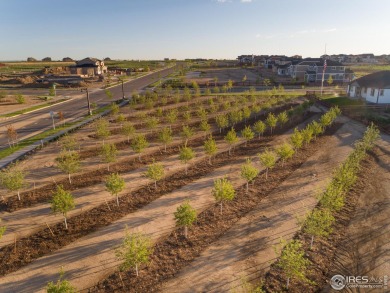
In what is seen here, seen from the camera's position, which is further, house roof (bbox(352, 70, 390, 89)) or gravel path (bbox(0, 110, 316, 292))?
house roof (bbox(352, 70, 390, 89))

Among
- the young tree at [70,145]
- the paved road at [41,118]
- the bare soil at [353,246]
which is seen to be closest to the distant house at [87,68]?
→ the paved road at [41,118]

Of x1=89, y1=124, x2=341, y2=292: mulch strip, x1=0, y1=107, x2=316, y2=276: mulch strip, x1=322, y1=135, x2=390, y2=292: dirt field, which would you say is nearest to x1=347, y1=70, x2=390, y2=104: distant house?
x1=322, y1=135, x2=390, y2=292: dirt field

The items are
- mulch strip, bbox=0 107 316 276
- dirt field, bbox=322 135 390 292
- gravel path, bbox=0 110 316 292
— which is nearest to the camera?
gravel path, bbox=0 110 316 292

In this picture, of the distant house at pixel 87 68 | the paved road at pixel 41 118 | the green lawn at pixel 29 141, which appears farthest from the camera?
the distant house at pixel 87 68

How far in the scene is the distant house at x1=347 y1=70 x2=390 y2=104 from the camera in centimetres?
5583

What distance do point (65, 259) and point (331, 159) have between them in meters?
27.6

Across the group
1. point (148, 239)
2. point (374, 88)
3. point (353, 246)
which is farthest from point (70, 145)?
point (374, 88)

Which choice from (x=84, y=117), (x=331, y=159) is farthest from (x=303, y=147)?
(x=84, y=117)

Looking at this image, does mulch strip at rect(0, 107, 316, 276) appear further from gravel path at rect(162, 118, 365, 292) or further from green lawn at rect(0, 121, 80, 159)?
green lawn at rect(0, 121, 80, 159)

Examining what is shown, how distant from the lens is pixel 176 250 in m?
16.5

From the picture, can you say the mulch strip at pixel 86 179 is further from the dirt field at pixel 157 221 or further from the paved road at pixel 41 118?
the paved road at pixel 41 118

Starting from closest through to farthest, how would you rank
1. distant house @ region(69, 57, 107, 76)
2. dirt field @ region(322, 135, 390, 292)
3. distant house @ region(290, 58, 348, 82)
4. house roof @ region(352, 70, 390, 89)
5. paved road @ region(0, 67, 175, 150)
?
dirt field @ region(322, 135, 390, 292), paved road @ region(0, 67, 175, 150), house roof @ region(352, 70, 390, 89), distant house @ region(290, 58, 348, 82), distant house @ region(69, 57, 107, 76)

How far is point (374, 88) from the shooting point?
56969mm

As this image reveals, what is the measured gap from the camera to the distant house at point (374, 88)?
55.8m
